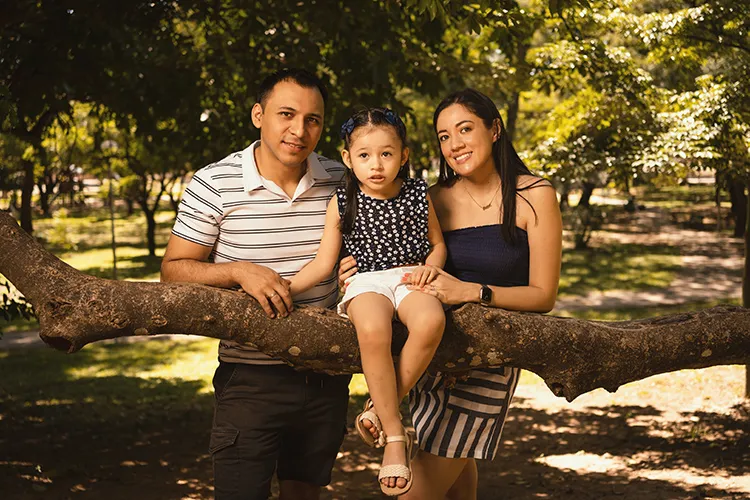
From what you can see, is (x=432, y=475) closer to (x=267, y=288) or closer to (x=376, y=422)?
(x=376, y=422)

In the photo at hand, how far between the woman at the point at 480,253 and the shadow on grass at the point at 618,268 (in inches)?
514

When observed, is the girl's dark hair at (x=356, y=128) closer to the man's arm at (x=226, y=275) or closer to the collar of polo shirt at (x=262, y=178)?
the collar of polo shirt at (x=262, y=178)

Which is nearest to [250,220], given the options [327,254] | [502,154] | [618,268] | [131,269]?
[327,254]

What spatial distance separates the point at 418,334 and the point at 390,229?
50 cm

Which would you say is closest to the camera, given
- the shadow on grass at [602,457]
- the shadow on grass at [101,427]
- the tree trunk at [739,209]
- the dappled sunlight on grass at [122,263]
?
the shadow on grass at [602,457]

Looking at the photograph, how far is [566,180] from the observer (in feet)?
28.6

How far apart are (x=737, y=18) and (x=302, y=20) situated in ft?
12.2

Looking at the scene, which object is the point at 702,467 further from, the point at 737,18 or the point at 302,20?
the point at 302,20

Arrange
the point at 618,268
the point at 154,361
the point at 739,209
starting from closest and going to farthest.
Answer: the point at 154,361 → the point at 618,268 → the point at 739,209

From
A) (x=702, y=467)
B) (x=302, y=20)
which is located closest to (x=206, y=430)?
(x=302, y=20)

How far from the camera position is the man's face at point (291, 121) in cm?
346

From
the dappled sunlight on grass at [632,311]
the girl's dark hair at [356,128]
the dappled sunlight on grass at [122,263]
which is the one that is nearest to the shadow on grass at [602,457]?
the girl's dark hair at [356,128]

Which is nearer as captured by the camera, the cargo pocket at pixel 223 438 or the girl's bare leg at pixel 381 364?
the girl's bare leg at pixel 381 364

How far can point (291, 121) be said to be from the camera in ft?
11.3
